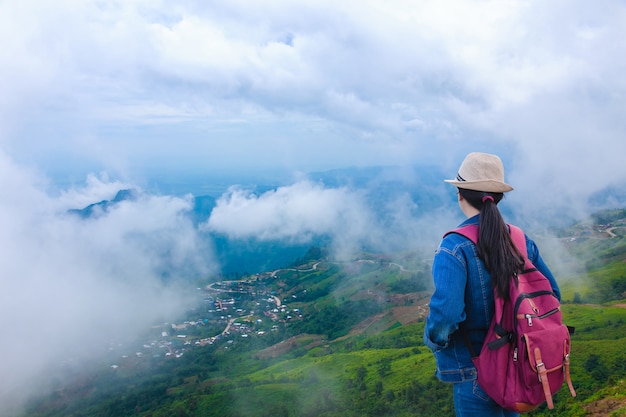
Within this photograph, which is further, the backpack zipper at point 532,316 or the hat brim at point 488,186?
the hat brim at point 488,186

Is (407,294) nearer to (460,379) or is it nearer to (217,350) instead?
(217,350)

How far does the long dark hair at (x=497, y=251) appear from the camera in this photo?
3.27 m

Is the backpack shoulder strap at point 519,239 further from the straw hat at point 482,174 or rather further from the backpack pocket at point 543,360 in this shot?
the backpack pocket at point 543,360

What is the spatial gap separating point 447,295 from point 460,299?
0.11m

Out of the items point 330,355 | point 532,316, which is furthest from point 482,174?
point 330,355

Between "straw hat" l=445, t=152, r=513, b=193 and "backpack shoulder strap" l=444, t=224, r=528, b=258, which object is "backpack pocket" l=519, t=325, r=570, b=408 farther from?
"straw hat" l=445, t=152, r=513, b=193

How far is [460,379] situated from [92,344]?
114m

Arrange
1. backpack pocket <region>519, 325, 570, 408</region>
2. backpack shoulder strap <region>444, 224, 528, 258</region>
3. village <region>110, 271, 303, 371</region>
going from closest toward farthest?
backpack pocket <region>519, 325, 570, 408</region>
backpack shoulder strap <region>444, 224, 528, 258</region>
village <region>110, 271, 303, 371</region>

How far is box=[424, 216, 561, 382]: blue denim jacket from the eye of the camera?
131 inches

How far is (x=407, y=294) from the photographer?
9569cm

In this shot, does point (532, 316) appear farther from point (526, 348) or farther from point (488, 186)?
point (488, 186)

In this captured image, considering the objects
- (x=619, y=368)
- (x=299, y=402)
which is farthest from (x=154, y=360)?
(x=619, y=368)

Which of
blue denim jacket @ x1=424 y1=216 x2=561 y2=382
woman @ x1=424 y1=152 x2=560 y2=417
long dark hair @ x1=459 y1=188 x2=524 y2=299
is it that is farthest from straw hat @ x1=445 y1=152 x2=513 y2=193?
blue denim jacket @ x1=424 y1=216 x2=561 y2=382

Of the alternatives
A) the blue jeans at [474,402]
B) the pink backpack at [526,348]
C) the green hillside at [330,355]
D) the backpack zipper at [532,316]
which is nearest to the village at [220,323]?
the green hillside at [330,355]
